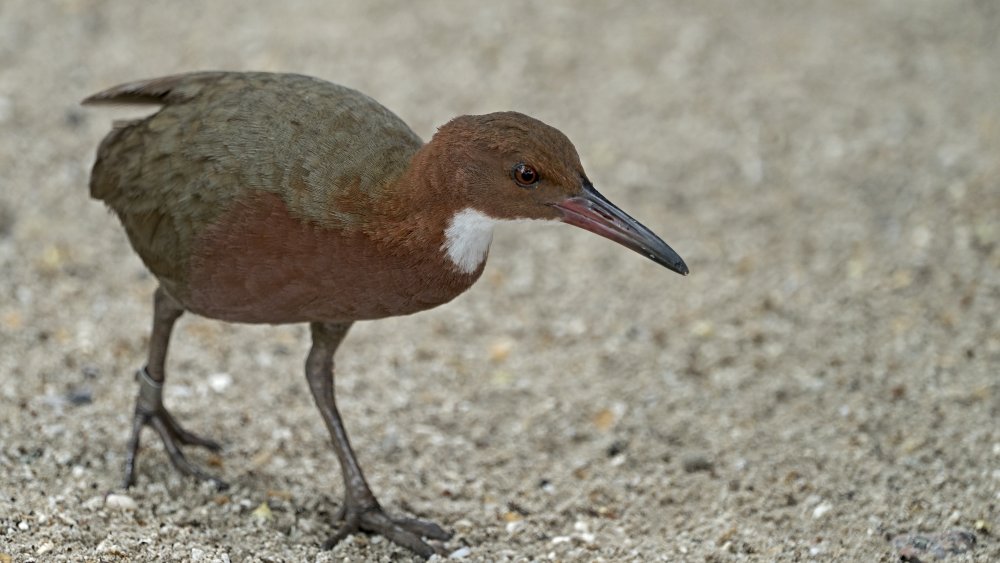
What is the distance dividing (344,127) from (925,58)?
5.60m

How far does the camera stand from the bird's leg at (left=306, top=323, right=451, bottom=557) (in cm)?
450

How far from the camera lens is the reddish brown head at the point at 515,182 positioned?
391 centimetres

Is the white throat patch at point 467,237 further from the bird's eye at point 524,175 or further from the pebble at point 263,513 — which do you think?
the pebble at point 263,513

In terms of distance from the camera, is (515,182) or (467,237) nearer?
(515,182)

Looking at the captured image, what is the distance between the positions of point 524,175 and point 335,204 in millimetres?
664

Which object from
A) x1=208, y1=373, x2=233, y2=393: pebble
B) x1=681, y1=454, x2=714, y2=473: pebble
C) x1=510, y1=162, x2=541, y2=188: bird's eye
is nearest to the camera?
x1=510, y1=162, x2=541, y2=188: bird's eye

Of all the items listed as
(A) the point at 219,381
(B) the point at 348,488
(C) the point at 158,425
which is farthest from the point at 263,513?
(A) the point at 219,381

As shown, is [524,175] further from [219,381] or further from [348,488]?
[219,381]

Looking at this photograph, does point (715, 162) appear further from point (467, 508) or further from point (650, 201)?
point (467, 508)

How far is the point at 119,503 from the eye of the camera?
4496mm

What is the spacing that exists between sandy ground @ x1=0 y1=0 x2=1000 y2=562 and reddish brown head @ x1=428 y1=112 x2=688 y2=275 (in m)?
1.27

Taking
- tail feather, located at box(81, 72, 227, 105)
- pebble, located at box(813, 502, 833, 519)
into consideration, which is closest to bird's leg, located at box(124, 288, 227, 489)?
tail feather, located at box(81, 72, 227, 105)

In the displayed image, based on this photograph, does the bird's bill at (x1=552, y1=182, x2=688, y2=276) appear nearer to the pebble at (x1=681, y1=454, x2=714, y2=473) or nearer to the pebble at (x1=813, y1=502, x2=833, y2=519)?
the pebble at (x1=813, y1=502, x2=833, y2=519)

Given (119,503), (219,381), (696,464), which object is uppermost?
(219,381)
